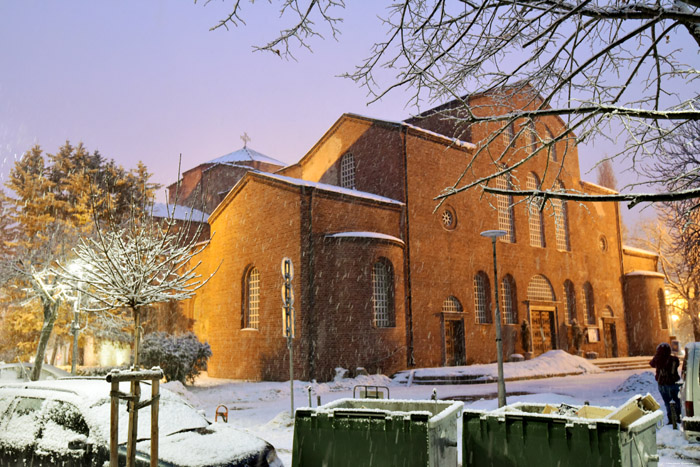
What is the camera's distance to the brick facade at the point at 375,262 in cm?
2305

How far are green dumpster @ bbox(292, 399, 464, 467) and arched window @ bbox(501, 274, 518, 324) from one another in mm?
26976

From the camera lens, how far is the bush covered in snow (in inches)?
831

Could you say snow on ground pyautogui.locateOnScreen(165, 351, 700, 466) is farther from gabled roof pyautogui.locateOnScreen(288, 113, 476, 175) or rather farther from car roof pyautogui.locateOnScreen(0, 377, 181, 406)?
gabled roof pyautogui.locateOnScreen(288, 113, 476, 175)

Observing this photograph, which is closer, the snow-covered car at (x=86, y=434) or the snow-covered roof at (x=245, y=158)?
the snow-covered car at (x=86, y=434)

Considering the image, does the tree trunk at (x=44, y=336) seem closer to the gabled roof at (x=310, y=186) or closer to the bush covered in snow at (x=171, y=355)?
the bush covered in snow at (x=171, y=355)

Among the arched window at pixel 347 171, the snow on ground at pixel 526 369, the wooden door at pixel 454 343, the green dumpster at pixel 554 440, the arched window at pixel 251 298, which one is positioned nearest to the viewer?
the green dumpster at pixel 554 440

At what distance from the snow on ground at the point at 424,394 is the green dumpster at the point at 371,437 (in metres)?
4.59

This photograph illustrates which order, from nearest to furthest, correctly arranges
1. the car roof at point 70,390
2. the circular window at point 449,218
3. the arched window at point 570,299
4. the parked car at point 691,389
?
the car roof at point 70,390, the parked car at point 691,389, the circular window at point 449,218, the arched window at point 570,299

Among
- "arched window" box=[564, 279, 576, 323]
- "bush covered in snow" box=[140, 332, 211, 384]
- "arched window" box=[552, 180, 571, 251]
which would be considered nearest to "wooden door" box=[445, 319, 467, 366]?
"arched window" box=[564, 279, 576, 323]

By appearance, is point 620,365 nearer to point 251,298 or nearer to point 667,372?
point 251,298

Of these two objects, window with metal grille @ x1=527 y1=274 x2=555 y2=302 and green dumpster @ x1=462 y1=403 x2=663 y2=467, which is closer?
green dumpster @ x1=462 y1=403 x2=663 y2=467

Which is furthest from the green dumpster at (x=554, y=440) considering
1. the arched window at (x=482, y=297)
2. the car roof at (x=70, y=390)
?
the arched window at (x=482, y=297)

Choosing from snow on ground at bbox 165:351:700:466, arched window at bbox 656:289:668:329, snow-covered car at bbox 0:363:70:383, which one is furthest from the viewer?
arched window at bbox 656:289:668:329

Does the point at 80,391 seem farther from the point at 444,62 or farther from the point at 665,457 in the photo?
the point at 665,457
